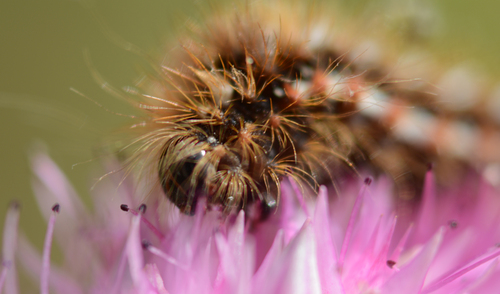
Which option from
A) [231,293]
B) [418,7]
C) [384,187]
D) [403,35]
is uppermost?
[418,7]

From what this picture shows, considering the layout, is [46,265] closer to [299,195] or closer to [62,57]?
[299,195]

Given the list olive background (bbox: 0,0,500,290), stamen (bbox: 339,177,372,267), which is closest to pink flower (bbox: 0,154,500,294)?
stamen (bbox: 339,177,372,267)

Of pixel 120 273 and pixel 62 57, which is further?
pixel 62 57

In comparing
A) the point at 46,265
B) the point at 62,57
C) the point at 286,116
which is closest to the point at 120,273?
the point at 46,265

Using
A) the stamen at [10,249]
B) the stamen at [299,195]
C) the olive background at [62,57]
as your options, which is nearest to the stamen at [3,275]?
the stamen at [10,249]

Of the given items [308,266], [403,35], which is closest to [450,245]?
[308,266]

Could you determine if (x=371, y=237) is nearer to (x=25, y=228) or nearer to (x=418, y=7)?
(x=418, y=7)
